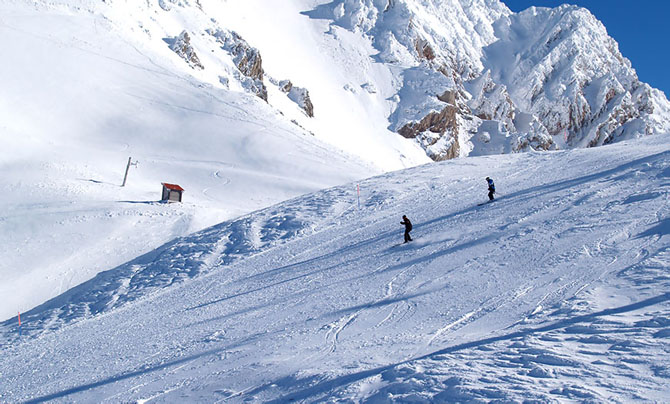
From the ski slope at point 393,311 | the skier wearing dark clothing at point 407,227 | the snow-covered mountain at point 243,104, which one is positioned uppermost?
the snow-covered mountain at point 243,104

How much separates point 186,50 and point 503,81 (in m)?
93.6

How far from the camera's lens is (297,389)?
7004 mm

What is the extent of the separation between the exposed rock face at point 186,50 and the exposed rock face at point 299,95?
17682mm

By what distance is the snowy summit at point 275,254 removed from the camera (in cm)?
718

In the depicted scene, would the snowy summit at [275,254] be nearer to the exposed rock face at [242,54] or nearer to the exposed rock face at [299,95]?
the exposed rock face at [242,54]

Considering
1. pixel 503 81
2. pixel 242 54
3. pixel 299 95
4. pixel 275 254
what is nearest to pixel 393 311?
pixel 275 254

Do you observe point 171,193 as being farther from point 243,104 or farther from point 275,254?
point 243,104

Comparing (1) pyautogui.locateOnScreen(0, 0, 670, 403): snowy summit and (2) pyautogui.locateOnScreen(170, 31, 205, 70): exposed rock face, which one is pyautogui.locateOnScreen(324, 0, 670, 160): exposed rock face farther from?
(1) pyautogui.locateOnScreen(0, 0, 670, 403): snowy summit

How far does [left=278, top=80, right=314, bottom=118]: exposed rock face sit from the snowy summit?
22253 mm

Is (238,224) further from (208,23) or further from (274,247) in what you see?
(208,23)

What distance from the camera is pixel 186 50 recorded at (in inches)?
2517

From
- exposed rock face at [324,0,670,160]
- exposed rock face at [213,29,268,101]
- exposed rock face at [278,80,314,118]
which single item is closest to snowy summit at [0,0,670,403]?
exposed rock face at [213,29,268,101]

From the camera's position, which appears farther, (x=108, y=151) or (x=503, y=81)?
(x=503, y=81)

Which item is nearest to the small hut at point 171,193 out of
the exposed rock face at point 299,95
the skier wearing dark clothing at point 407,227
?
the skier wearing dark clothing at point 407,227
